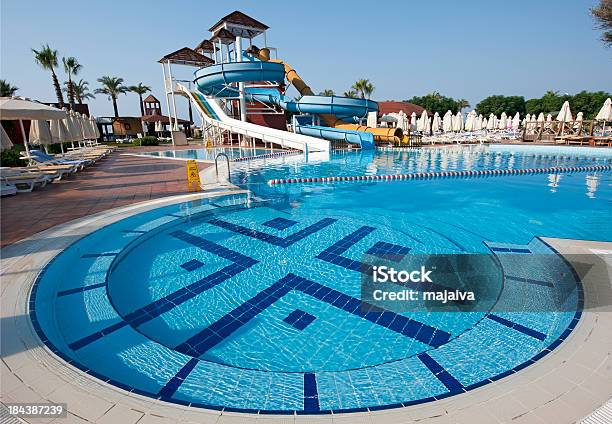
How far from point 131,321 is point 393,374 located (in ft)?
9.08

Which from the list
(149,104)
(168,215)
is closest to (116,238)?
(168,215)

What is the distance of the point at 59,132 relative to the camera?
13008mm

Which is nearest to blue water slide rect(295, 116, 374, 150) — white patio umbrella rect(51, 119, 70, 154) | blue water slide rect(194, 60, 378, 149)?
blue water slide rect(194, 60, 378, 149)

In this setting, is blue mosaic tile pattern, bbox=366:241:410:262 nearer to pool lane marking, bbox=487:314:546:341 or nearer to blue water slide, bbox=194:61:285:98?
pool lane marking, bbox=487:314:546:341

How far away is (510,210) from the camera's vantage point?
24.8 ft

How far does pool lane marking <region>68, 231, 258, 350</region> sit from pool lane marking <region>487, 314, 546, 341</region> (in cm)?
320

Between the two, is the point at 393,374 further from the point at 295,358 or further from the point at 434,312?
the point at 434,312

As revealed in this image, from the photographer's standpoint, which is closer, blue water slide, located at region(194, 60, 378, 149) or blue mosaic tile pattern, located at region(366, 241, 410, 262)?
blue mosaic tile pattern, located at region(366, 241, 410, 262)

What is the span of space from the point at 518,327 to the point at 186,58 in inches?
1153

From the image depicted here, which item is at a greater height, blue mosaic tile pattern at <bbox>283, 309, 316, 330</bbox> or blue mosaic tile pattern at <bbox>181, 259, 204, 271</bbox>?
blue mosaic tile pattern at <bbox>181, 259, 204, 271</bbox>

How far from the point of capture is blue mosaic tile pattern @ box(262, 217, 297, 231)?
21.4ft

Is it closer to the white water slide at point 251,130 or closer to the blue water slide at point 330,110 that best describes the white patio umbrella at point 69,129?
the white water slide at point 251,130

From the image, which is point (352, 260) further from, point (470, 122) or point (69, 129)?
point (470, 122)

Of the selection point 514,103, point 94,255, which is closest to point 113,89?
point 94,255
